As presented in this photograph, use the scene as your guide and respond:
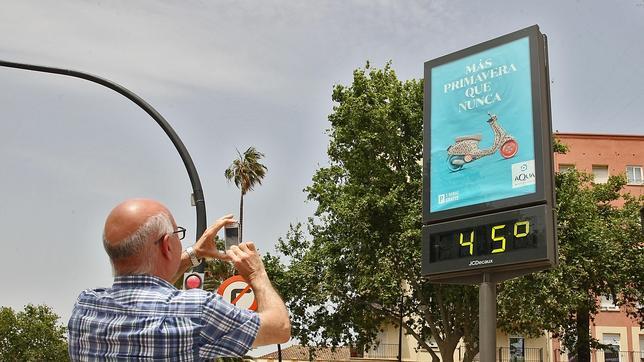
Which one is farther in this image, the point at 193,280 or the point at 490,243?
the point at 490,243

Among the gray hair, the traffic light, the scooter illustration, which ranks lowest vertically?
the gray hair

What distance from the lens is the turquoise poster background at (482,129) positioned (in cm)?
1440

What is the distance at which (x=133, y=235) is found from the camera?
266 centimetres

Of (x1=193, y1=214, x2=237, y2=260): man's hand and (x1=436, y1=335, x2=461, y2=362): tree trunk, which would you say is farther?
(x1=436, y1=335, x2=461, y2=362): tree trunk

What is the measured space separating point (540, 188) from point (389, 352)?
3698 cm

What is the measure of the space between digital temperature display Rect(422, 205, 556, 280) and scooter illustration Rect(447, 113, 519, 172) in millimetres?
1026

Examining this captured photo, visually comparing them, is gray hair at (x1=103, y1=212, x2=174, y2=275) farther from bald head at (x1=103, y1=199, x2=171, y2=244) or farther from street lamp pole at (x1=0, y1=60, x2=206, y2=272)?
street lamp pole at (x1=0, y1=60, x2=206, y2=272)

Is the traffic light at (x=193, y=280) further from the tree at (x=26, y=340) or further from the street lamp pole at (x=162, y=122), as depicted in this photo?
the tree at (x=26, y=340)

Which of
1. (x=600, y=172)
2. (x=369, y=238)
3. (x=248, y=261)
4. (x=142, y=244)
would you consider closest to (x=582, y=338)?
(x=369, y=238)

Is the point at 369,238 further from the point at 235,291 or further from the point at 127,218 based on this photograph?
the point at 127,218

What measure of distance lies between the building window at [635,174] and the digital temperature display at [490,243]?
3846 cm

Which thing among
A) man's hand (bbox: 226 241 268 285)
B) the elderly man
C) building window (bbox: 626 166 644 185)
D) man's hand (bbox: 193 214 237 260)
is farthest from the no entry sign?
building window (bbox: 626 166 644 185)

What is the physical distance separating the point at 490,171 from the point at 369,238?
18001 millimetres

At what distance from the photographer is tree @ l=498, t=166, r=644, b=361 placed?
3008 cm
